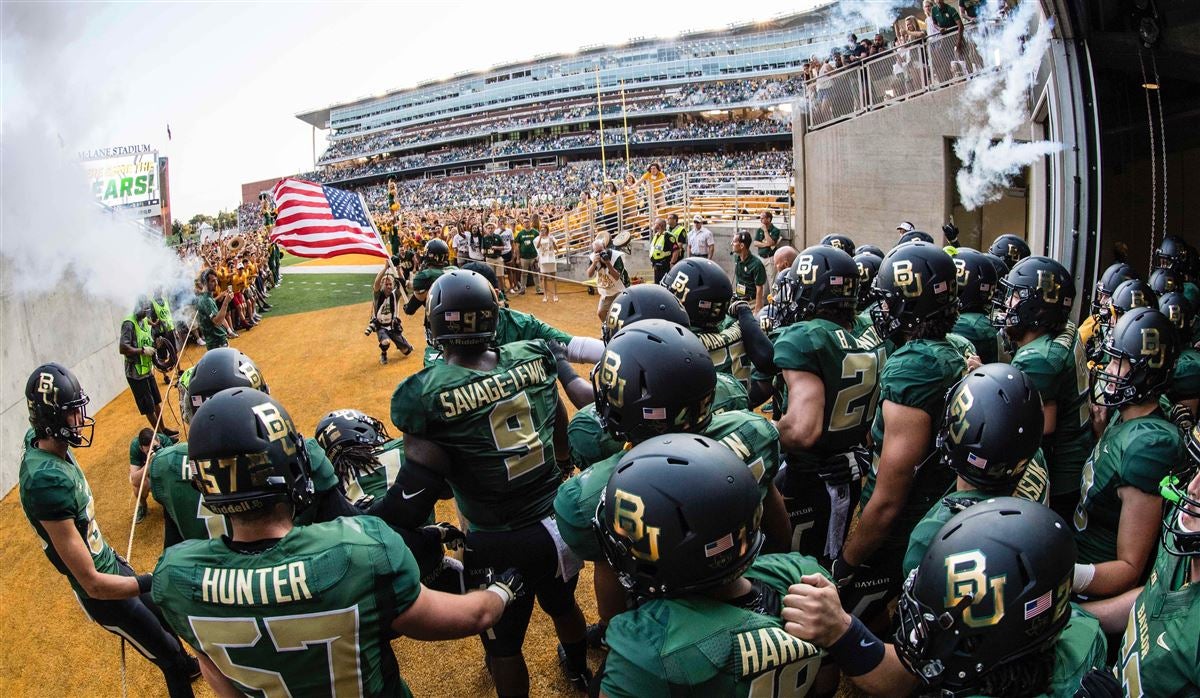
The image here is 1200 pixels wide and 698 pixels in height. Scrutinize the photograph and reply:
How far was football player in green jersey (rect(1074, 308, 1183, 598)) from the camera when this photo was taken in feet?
10.3

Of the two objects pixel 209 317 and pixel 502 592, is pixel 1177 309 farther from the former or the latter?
pixel 209 317

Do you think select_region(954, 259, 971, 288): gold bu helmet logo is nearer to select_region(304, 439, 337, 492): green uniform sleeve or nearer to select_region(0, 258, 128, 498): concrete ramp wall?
select_region(304, 439, 337, 492): green uniform sleeve

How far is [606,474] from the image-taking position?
9.87 feet

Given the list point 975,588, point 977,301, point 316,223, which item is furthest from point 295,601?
point 316,223

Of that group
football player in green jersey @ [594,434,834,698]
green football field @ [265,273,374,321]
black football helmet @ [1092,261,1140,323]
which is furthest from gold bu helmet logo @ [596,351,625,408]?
green football field @ [265,273,374,321]

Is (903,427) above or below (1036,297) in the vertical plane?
below

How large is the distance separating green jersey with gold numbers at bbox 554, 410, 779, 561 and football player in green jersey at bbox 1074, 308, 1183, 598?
51.3 inches

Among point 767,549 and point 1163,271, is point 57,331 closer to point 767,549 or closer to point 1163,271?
point 767,549

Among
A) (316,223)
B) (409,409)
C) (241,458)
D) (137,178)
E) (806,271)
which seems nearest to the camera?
(241,458)

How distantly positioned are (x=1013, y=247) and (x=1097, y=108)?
3.30 metres

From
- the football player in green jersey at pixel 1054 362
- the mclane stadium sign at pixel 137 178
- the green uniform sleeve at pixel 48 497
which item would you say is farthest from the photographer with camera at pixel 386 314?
the mclane stadium sign at pixel 137 178

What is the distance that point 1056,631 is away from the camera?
2.12 metres

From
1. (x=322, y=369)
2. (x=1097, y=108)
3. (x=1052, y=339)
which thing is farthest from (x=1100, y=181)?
(x=322, y=369)

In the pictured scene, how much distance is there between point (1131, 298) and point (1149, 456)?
285 centimetres
